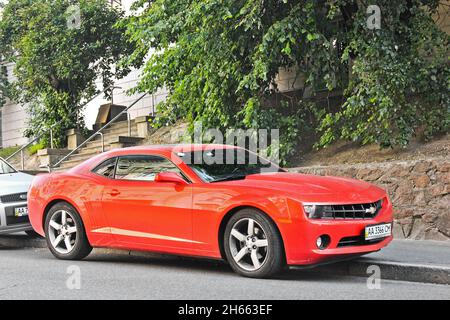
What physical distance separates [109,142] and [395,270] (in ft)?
38.9

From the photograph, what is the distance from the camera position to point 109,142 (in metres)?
17.8

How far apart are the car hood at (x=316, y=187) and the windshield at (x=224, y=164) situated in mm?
340

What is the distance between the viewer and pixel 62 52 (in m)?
19.0

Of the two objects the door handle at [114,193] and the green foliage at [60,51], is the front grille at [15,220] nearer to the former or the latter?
the door handle at [114,193]

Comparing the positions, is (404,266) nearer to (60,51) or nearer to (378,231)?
(378,231)

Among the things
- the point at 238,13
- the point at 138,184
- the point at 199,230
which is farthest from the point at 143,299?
the point at 238,13

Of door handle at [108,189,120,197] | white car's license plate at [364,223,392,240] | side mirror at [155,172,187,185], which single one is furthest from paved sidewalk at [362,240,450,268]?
door handle at [108,189,120,197]

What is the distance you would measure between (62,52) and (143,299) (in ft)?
47.3

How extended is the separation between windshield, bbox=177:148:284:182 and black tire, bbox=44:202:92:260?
1586 millimetres

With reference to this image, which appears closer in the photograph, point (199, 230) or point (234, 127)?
point (199, 230)

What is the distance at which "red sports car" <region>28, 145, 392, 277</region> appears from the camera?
6.54m

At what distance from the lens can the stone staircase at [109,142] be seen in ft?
57.9

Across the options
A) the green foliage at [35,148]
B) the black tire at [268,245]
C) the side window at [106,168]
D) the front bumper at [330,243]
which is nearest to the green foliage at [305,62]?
the side window at [106,168]

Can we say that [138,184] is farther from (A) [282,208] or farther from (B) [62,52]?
(B) [62,52]
